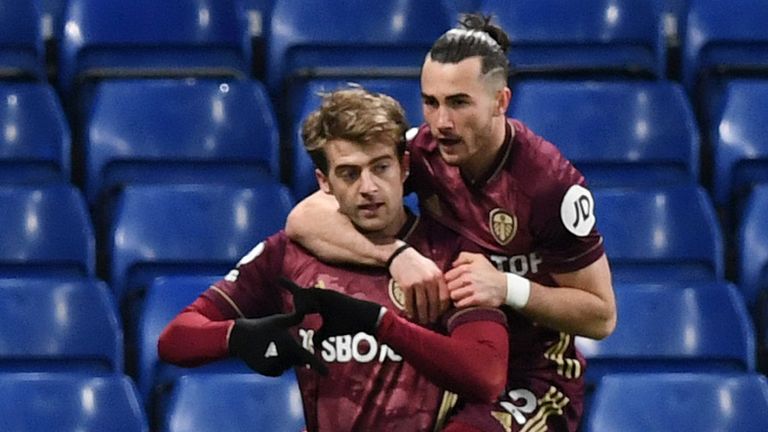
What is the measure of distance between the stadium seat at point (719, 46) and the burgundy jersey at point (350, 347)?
7.20ft

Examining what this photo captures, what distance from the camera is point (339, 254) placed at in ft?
11.7

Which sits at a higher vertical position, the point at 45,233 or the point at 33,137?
the point at 33,137

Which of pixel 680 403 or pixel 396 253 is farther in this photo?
pixel 680 403

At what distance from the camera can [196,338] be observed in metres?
3.51

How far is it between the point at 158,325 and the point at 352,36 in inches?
55.1

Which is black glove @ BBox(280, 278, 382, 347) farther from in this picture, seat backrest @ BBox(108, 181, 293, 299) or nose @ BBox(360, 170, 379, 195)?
seat backrest @ BBox(108, 181, 293, 299)

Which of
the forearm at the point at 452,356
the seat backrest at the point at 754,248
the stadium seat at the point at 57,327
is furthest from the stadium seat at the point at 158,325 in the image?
the seat backrest at the point at 754,248

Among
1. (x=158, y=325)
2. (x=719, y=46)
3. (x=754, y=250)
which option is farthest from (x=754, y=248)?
(x=158, y=325)

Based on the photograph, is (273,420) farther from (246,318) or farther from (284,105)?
(284,105)

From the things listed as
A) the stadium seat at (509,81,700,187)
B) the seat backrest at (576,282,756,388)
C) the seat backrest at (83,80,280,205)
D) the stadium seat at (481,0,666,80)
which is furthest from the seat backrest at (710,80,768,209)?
the seat backrest at (83,80,280,205)

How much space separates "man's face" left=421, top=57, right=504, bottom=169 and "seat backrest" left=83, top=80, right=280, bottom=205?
5.48 feet

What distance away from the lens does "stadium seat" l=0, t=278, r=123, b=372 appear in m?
4.55

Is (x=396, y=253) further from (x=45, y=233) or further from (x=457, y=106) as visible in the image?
(x=45, y=233)

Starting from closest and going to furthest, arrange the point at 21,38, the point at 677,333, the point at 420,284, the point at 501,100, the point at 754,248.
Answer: the point at 420,284 → the point at 501,100 → the point at 677,333 → the point at 754,248 → the point at 21,38
